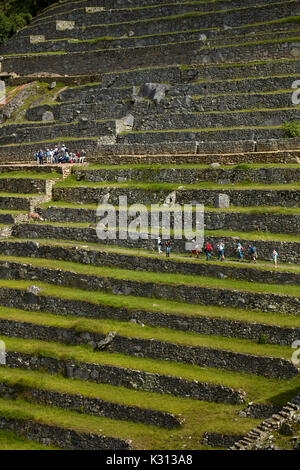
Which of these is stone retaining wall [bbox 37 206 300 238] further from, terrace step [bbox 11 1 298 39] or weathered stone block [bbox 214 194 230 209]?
terrace step [bbox 11 1 298 39]

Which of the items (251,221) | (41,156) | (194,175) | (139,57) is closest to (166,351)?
(251,221)

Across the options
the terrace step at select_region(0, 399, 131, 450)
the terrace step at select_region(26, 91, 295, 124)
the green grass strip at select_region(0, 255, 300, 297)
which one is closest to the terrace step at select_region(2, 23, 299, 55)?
the terrace step at select_region(26, 91, 295, 124)

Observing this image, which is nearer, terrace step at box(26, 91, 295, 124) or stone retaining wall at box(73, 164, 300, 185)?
stone retaining wall at box(73, 164, 300, 185)

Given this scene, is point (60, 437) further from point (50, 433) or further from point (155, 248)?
point (155, 248)

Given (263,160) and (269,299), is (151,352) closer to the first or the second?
(269,299)

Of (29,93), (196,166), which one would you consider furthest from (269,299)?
(29,93)
